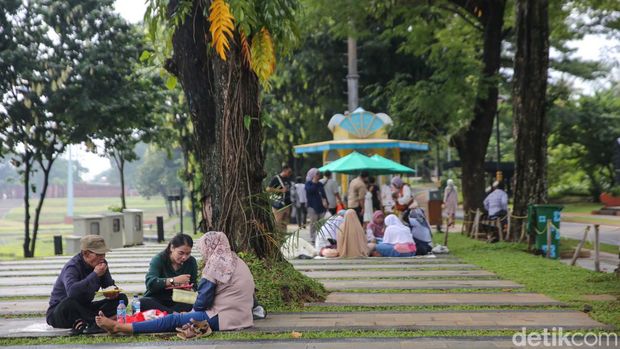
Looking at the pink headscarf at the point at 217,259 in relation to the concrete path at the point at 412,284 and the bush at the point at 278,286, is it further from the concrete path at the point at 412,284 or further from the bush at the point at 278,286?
the concrete path at the point at 412,284

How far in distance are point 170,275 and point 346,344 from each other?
6.68ft

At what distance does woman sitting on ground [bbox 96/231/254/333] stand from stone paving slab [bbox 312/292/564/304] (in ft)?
5.57

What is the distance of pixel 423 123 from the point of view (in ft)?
60.8

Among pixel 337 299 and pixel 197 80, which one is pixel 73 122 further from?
pixel 337 299

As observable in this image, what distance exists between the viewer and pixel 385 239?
13711 millimetres

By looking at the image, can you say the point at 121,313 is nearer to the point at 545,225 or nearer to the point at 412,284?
the point at 412,284

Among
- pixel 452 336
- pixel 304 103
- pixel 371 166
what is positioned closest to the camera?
pixel 452 336

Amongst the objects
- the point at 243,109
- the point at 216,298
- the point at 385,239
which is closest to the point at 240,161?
the point at 243,109

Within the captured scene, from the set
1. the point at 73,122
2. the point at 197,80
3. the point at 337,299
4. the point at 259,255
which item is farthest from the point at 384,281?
the point at 73,122

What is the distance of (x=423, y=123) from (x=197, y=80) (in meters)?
10.1

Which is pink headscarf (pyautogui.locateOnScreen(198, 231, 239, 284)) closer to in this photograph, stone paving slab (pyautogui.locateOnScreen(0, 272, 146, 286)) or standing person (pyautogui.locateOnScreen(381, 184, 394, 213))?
stone paving slab (pyautogui.locateOnScreen(0, 272, 146, 286))

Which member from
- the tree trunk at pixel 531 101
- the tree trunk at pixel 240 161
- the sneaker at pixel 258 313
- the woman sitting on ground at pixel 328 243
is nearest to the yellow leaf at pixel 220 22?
the tree trunk at pixel 240 161

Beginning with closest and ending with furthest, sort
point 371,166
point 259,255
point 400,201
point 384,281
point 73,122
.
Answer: point 259,255, point 384,281, point 400,201, point 371,166, point 73,122

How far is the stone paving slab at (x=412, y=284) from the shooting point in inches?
378
